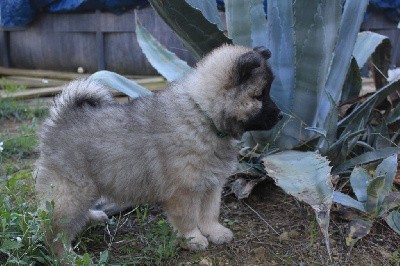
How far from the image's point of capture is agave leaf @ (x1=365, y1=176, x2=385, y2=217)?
2506mm

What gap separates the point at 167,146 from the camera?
2.40 m

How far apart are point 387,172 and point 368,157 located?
0.26 m

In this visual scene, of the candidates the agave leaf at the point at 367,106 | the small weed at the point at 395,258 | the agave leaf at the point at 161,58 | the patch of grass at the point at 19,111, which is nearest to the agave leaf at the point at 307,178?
the small weed at the point at 395,258

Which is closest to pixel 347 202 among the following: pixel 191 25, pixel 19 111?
pixel 191 25

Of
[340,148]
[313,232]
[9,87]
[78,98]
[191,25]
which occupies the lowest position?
[9,87]

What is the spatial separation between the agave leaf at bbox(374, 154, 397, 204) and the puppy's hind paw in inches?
58.1

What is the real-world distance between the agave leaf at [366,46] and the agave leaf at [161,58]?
123 cm

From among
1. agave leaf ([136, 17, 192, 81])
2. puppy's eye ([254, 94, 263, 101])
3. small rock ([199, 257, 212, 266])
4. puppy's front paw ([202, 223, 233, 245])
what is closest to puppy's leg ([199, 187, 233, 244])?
puppy's front paw ([202, 223, 233, 245])

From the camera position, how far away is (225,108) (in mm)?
2357

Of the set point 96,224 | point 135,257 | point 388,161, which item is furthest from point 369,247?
point 96,224

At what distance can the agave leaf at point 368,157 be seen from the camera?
2.84 meters

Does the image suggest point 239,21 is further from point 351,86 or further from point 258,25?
point 351,86

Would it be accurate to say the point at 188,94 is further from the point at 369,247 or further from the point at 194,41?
the point at 369,247

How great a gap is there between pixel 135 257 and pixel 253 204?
837 mm
